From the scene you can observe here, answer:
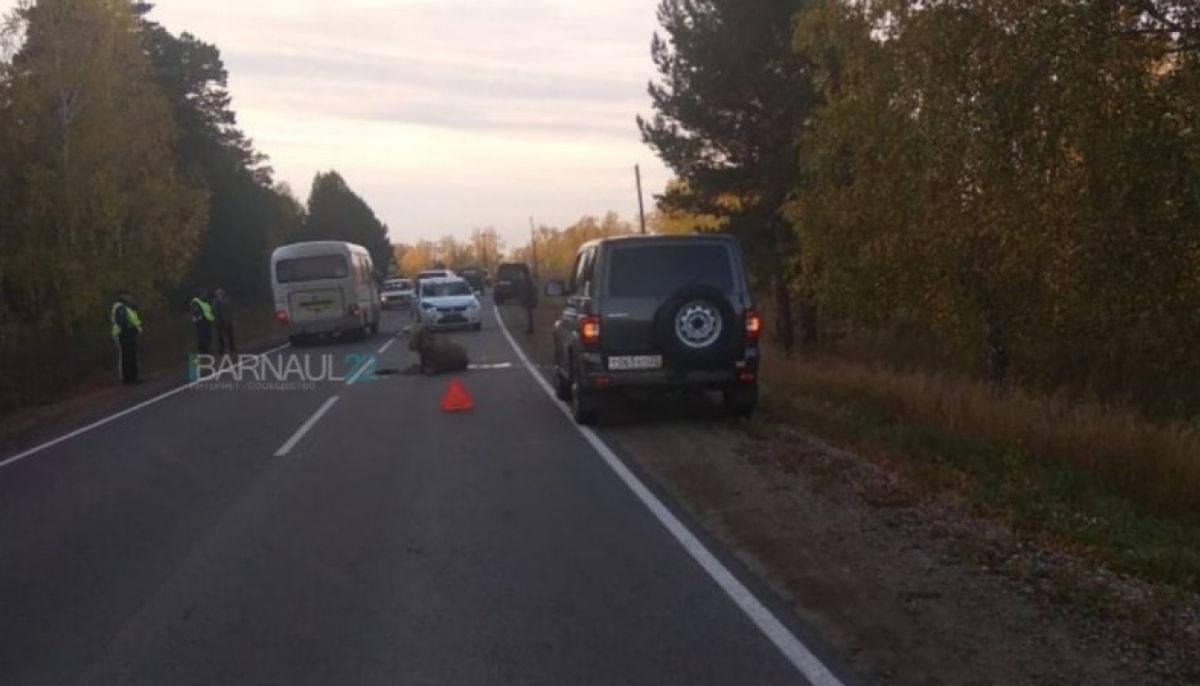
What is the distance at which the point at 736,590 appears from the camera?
7199mm

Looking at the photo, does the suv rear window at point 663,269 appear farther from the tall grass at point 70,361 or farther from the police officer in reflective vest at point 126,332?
the tall grass at point 70,361

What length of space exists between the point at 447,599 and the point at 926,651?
105 inches

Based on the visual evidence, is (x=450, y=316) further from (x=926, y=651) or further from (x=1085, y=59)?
(x=926, y=651)

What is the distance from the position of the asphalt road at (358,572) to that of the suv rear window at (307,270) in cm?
2129

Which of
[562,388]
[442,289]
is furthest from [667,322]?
[442,289]

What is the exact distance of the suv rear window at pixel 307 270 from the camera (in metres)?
35.7

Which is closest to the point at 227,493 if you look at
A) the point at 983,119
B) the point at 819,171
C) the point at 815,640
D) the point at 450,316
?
the point at 815,640

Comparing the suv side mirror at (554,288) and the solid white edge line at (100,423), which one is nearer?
the solid white edge line at (100,423)

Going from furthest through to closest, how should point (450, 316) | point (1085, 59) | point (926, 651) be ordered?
1. point (450, 316)
2. point (1085, 59)
3. point (926, 651)

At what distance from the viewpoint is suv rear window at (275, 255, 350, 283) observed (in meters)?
35.7

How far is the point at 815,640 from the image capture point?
6199 mm

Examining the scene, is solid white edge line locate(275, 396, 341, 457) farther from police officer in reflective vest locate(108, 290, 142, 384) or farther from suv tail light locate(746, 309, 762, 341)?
police officer in reflective vest locate(108, 290, 142, 384)

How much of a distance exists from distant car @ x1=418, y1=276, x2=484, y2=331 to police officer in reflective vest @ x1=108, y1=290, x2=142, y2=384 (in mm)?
15294

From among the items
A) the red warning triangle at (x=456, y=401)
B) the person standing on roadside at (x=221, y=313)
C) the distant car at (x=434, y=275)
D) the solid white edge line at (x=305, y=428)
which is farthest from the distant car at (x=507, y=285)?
the red warning triangle at (x=456, y=401)
